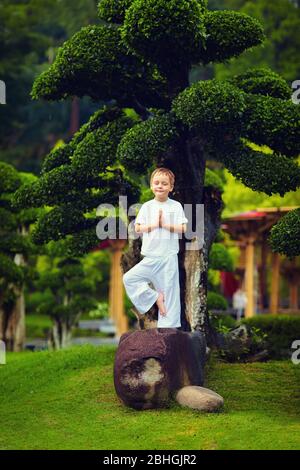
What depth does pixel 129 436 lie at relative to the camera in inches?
336

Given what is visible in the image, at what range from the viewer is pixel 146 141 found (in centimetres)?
1054

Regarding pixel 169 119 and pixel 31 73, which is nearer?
pixel 169 119

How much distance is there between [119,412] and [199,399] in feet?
3.06

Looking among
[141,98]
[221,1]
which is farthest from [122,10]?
[221,1]

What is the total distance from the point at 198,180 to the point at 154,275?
7.89ft

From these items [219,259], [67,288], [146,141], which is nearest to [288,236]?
[146,141]

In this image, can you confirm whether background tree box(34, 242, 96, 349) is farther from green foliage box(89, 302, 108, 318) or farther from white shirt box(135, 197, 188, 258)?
white shirt box(135, 197, 188, 258)

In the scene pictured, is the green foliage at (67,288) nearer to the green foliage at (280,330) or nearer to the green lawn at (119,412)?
the green foliage at (280,330)

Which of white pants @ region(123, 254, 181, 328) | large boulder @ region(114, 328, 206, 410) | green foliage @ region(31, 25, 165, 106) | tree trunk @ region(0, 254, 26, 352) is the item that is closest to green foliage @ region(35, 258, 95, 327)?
tree trunk @ region(0, 254, 26, 352)

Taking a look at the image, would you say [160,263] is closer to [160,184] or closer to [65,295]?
[160,184]

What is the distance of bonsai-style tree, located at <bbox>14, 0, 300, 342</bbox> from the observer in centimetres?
1047

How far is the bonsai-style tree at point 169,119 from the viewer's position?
10469 mm

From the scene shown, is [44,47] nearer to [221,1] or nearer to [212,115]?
[221,1]

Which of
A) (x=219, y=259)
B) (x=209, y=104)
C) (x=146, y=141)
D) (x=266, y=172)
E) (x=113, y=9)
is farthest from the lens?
(x=219, y=259)
